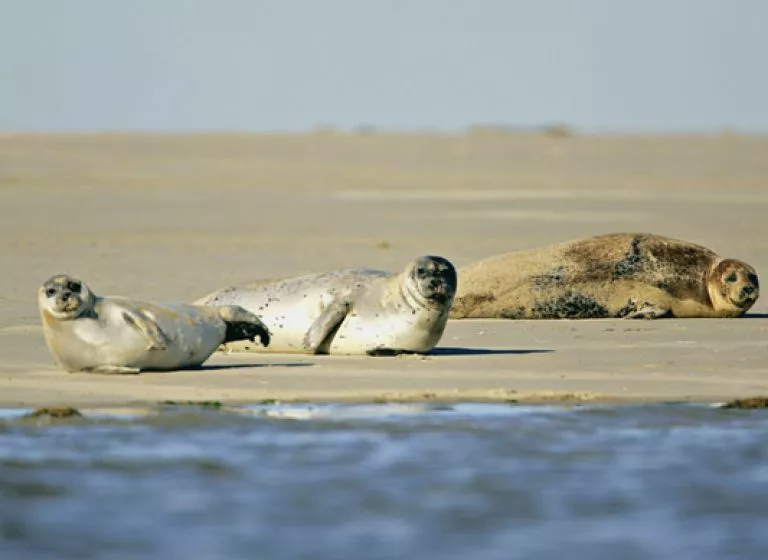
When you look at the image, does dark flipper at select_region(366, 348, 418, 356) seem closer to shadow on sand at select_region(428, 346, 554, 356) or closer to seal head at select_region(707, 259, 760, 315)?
shadow on sand at select_region(428, 346, 554, 356)

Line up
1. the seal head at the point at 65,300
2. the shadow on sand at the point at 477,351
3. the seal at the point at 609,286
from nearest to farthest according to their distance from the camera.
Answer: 1. the seal head at the point at 65,300
2. the shadow on sand at the point at 477,351
3. the seal at the point at 609,286

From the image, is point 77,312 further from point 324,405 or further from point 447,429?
point 447,429

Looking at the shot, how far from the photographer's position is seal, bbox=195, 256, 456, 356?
1144cm

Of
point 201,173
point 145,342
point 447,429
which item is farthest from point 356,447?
point 201,173

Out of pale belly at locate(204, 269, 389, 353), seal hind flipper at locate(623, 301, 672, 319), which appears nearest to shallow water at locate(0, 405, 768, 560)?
pale belly at locate(204, 269, 389, 353)

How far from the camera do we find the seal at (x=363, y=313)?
11.4 meters

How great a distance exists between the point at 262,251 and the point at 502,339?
737 cm

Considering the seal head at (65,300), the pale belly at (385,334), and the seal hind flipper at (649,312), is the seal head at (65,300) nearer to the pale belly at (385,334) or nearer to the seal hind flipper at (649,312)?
the pale belly at (385,334)

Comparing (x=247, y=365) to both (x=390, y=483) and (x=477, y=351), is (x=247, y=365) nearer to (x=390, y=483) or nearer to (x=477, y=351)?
(x=477, y=351)

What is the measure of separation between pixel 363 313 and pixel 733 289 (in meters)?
3.57

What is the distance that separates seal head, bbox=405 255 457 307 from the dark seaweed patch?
2.73 metres

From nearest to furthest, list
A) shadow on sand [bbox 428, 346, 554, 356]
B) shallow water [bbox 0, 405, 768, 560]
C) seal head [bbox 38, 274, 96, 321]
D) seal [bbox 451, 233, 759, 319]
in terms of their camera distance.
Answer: shallow water [bbox 0, 405, 768, 560] < seal head [bbox 38, 274, 96, 321] < shadow on sand [bbox 428, 346, 554, 356] < seal [bbox 451, 233, 759, 319]

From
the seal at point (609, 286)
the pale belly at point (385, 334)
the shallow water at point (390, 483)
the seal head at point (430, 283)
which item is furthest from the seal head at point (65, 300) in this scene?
the seal at point (609, 286)

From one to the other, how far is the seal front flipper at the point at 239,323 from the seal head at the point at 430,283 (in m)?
0.94
